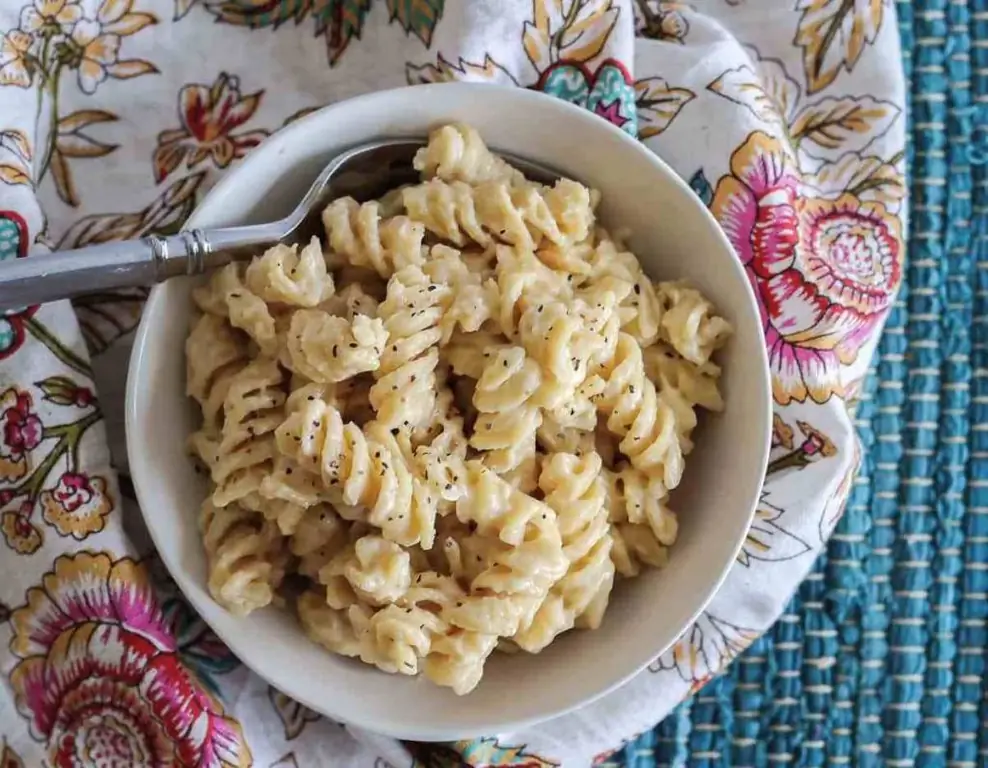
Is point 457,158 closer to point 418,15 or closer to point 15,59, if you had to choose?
point 418,15

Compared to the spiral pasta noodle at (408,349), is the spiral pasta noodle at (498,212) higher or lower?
higher

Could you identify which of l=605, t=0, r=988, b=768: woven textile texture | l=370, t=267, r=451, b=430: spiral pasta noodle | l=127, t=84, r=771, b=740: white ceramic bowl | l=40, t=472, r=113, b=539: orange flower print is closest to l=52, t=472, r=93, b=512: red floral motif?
l=40, t=472, r=113, b=539: orange flower print

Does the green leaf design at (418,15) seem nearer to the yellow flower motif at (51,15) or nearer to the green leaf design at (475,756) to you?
the yellow flower motif at (51,15)

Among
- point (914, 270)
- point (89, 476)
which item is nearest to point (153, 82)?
point (89, 476)

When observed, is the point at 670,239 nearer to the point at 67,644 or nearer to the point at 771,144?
the point at 771,144

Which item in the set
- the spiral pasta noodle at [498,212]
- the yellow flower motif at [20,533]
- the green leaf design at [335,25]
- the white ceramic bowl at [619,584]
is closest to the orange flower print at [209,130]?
the green leaf design at [335,25]

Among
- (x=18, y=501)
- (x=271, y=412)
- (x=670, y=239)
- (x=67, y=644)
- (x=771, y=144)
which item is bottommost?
(x=67, y=644)
